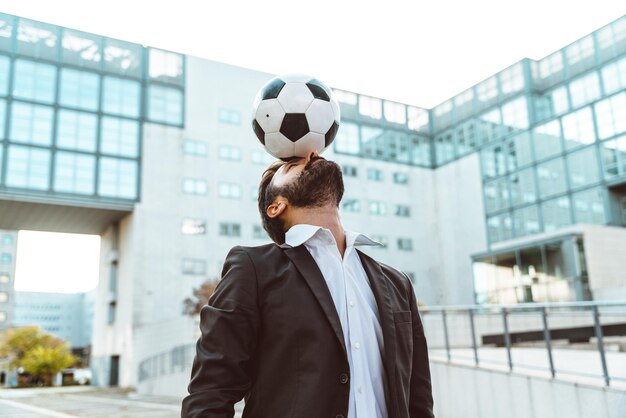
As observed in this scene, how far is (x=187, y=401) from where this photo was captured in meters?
1.54

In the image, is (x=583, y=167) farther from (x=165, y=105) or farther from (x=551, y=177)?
(x=165, y=105)

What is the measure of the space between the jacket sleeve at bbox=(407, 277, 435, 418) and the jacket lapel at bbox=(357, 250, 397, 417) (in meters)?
0.23

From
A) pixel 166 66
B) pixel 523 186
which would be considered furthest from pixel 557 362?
pixel 166 66

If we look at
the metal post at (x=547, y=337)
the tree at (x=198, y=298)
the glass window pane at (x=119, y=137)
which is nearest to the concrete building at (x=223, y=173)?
the glass window pane at (x=119, y=137)

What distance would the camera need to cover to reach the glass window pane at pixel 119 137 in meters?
32.7

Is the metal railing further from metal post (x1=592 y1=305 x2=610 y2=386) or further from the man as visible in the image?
the man

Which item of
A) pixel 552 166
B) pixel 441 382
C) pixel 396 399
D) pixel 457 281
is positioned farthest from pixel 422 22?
pixel 457 281

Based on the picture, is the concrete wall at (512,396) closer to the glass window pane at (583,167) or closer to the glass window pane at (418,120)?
the glass window pane at (583,167)

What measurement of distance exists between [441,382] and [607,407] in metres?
2.85

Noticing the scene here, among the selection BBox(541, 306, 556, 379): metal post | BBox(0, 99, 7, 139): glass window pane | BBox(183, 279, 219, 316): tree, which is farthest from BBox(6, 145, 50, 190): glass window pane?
BBox(541, 306, 556, 379): metal post

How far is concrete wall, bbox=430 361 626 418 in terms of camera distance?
18.8ft

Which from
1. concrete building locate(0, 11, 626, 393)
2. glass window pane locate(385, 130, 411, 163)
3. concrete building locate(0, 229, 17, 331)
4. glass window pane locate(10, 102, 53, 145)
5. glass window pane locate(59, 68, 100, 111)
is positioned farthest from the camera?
concrete building locate(0, 229, 17, 331)

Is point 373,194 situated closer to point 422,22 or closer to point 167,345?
point 167,345

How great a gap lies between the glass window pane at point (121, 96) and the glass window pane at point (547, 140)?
24.0 metres
